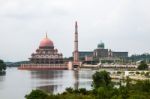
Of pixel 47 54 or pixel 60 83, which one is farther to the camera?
pixel 47 54

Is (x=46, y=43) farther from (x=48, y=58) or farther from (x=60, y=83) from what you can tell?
(x=60, y=83)

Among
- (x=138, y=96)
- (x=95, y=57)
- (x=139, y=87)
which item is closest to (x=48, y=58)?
(x=95, y=57)

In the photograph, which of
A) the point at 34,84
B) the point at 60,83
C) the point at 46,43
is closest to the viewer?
the point at 34,84

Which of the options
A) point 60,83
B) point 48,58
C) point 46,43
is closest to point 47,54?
point 48,58

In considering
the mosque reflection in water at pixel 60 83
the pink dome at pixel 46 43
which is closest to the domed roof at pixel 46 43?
the pink dome at pixel 46 43

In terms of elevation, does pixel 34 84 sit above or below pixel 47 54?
below

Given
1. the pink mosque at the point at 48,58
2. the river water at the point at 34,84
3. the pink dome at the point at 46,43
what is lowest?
the river water at the point at 34,84

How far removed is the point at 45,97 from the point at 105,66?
76046 mm

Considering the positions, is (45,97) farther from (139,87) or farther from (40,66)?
(40,66)

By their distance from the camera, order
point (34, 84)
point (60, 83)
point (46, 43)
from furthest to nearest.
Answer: point (46, 43), point (60, 83), point (34, 84)

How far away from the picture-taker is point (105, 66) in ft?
334

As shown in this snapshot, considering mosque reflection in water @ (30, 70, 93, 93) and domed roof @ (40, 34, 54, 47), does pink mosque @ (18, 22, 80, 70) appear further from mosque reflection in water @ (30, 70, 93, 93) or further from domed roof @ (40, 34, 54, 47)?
mosque reflection in water @ (30, 70, 93, 93)

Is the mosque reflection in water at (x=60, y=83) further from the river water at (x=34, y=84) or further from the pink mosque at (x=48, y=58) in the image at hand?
the pink mosque at (x=48, y=58)

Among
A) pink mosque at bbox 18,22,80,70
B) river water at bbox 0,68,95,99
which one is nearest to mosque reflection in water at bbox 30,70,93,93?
river water at bbox 0,68,95,99
